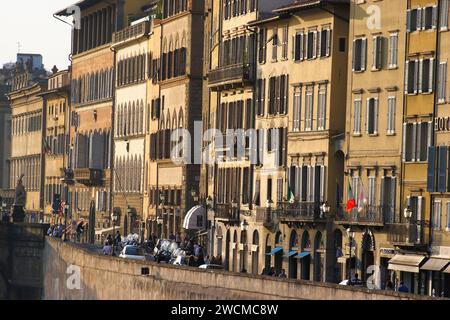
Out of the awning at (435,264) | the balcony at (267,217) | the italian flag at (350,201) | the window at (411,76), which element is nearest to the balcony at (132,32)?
the balcony at (267,217)

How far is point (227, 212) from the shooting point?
106188 mm

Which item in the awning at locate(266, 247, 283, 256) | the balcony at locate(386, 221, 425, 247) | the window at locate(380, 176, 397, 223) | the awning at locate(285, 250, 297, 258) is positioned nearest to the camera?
the balcony at locate(386, 221, 425, 247)

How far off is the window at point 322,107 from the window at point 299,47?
3.12m

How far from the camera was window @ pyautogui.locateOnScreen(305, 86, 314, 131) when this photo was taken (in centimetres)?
9475

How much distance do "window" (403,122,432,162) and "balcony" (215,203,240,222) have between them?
22.0 meters

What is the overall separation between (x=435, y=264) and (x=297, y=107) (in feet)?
62.1

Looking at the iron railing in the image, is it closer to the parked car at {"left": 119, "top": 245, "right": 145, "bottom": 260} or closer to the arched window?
the parked car at {"left": 119, "top": 245, "right": 145, "bottom": 260}

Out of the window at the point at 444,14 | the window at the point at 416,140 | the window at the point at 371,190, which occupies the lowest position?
the window at the point at 371,190

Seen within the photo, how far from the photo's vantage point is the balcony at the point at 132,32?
13125 cm

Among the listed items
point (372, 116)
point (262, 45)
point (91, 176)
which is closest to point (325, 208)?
point (372, 116)

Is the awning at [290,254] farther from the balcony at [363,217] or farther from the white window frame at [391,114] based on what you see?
the white window frame at [391,114]

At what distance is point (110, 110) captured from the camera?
14238cm

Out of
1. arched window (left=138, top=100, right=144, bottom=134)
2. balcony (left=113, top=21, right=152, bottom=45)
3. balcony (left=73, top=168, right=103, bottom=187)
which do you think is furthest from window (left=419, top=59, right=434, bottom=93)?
balcony (left=73, top=168, right=103, bottom=187)

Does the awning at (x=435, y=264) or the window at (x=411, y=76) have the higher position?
Result: the window at (x=411, y=76)
